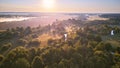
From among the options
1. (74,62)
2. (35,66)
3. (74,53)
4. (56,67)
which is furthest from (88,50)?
(35,66)

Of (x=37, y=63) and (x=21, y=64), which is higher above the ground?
(x=21, y=64)

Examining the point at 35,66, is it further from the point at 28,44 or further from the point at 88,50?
the point at 28,44

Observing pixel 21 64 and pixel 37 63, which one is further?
pixel 37 63

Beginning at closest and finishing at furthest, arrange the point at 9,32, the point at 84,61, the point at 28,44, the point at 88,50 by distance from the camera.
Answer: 1. the point at 84,61
2. the point at 88,50
3. the point at 28,44
4. the point at 9,32

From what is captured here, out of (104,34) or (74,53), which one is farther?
(104,34)

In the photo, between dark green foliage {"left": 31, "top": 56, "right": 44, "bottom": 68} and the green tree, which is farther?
dark green foliage {"left": 31, "top": 56, "right": 44, "bottom": 68}

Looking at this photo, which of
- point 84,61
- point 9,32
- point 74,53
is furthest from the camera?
point 9,32

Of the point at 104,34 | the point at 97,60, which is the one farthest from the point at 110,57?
the point at 104,34

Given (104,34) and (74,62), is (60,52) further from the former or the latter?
(104,34)

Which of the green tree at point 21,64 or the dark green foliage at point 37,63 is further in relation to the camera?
the dark green foliage at point 37,63
